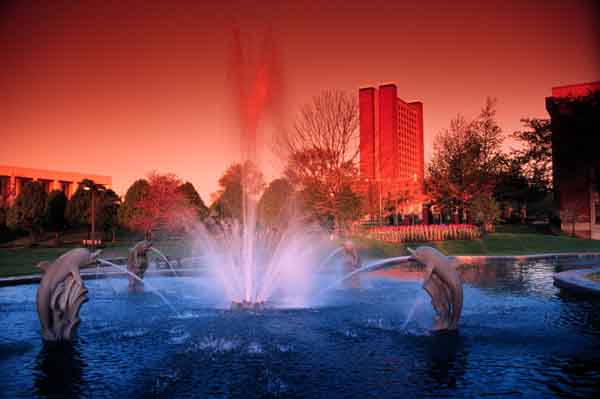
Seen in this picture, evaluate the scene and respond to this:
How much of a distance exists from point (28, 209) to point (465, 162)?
39.0 meters

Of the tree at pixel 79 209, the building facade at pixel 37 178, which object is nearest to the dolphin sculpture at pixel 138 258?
the tree at pixel 79 209

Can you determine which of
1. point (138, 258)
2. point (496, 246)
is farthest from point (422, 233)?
point (138, 258)

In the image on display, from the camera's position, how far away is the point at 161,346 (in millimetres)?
7883

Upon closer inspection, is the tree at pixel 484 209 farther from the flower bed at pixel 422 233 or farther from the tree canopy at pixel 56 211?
the tree canopy at pixel 56 211

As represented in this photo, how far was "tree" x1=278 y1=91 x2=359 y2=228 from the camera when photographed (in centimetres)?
3769

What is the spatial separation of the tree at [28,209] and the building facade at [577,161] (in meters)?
48.1

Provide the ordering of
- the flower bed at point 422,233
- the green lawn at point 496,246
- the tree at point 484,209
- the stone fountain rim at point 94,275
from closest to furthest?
the stone fountain rim at point 94,275
the green lawn at point 496,246
the flower bed at point 422,233
the tree at point 484,209

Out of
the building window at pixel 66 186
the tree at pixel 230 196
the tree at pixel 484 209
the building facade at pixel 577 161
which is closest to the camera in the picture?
the tree at pixel 484 209

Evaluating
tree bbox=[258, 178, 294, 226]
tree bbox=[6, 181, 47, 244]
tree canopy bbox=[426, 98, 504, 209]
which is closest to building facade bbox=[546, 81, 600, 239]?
tree canopy bbox=[426, 98, 504, 209]

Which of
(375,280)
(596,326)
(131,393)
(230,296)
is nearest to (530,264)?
(375,280)

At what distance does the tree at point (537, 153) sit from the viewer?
48344 millimetres

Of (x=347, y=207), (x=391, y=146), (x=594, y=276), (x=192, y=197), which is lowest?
(x=594, y=276)

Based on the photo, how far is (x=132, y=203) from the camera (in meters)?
47.3

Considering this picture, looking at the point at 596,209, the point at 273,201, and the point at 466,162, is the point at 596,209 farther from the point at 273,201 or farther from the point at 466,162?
the point at 273,201
